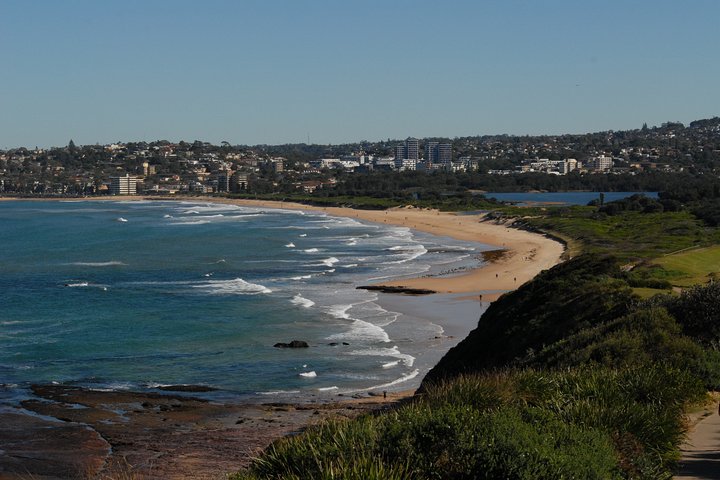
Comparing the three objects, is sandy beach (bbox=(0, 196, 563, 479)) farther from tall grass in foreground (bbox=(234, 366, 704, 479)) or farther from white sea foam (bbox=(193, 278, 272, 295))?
white sea foam (bbox=(193, 278, 272, 295))

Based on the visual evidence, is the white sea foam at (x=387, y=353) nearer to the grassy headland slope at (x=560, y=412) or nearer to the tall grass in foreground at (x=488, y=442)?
the grassy headland slope at (x=560, y=412)

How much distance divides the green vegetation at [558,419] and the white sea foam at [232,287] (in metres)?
32.7

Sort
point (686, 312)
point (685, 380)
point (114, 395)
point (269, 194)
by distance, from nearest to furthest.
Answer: point (685, 380), point (686, 312), point (114, 395), point (269, 194)

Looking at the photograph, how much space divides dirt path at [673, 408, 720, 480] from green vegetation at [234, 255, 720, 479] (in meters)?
0.24

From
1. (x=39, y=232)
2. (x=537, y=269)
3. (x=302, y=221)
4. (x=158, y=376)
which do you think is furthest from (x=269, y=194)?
(x=158, y=376)

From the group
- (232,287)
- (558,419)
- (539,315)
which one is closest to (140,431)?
(539,315)

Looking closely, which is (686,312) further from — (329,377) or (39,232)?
(39,232)

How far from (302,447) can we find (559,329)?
52.3ft

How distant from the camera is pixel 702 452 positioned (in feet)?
41.3

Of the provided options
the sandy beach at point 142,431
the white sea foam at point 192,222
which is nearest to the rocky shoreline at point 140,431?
the sandy beach at point 142,431

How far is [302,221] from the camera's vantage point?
12156cm

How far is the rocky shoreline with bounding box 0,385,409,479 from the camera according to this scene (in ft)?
69.9

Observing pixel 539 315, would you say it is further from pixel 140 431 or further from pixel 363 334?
pixel 363 334

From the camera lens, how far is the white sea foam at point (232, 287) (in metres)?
52.8
